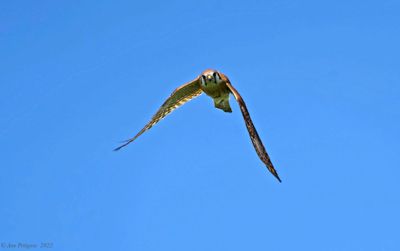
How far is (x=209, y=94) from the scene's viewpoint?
2344 cm

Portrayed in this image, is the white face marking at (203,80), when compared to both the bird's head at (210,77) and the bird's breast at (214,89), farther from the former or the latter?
the bird's breast at (214,89)

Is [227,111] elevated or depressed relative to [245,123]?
elevated

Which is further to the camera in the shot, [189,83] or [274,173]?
[189,83]

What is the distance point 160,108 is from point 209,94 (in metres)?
2.50

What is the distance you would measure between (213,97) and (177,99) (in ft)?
7.12

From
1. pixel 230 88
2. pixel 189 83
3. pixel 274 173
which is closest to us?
pixel 274 173

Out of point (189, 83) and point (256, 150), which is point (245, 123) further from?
point (189, 83)

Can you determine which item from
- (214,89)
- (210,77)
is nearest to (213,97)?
(214,89)

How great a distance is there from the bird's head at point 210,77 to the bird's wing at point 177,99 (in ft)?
4.31

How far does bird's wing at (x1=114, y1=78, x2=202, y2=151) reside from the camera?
24477 millimetres

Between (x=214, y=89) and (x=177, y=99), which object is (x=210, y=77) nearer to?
(x=214, y=89)

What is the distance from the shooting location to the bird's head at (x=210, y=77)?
2241 centimetres

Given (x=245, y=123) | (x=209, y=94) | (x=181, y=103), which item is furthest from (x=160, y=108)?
(x=245, y=123)

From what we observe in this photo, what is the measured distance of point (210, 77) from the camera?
22.5m
